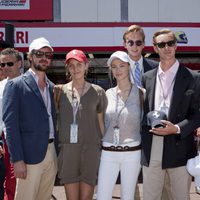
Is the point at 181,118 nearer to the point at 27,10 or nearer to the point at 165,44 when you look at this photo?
the point at 165,44

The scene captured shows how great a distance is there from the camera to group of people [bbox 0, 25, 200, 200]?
3691 millimetres

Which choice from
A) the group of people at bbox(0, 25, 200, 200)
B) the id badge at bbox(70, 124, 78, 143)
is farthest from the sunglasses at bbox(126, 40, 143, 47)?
the id badge at bbox(70, 124, 78, 143)

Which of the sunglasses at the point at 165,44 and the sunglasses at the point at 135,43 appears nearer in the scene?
the sunglasses at the point at 165,44

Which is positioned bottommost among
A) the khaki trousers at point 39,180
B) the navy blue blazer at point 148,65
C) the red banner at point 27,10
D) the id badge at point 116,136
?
the khaki trousers at point 39,180

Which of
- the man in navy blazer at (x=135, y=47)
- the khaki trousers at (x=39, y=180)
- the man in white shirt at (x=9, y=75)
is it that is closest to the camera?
the khaki trousers at (x=39, y=180)

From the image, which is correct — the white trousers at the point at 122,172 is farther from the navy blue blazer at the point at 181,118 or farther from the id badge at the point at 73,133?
the id badge at the point at 73,133

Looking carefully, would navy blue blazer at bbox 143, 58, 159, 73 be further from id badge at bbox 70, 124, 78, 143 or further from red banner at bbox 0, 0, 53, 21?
red banner at bbox 0, 0, 53, 21

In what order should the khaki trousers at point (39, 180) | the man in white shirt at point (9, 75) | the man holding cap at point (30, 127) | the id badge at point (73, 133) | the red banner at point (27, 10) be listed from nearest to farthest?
the man holding cap at point (30, 127)
the khaki trousers at point (39, 180)
the id badge at point (73, 133)
the man in white shirt at point (9, 75)
the red banner at point (27, 10)

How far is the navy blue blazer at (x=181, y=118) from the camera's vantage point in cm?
367

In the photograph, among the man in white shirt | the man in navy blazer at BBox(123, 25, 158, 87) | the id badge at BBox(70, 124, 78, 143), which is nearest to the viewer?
the id badge at BBox(70, 124, 78, 143)

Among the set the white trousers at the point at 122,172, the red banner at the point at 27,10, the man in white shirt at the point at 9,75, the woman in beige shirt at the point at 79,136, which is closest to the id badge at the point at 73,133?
the woman in beige shirt at the point at 79,136

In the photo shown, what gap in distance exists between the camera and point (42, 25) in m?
12.0

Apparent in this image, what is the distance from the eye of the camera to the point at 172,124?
359cm

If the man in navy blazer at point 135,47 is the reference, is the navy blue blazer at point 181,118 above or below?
below
